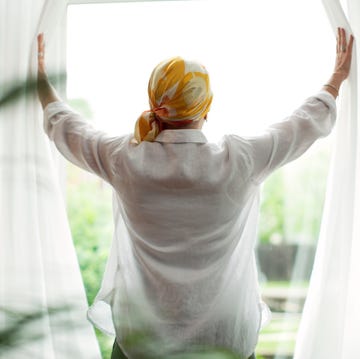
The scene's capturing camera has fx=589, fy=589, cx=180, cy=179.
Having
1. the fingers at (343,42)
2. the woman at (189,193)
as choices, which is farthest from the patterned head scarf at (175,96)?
the fingers at (343,42)

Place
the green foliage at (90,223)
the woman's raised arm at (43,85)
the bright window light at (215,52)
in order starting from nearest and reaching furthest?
the woman's raised arm at (43,85) → the bright window light at (215,52) → the green foliage at (90,223)

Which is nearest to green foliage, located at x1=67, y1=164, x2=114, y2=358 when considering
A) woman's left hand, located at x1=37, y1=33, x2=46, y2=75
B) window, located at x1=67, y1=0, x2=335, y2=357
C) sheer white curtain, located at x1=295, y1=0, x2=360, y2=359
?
window, located at x1=67, y1=0, x2=335, y2=357

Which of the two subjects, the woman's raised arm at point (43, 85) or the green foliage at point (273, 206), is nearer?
the woman's raised arm at point (43, 85)

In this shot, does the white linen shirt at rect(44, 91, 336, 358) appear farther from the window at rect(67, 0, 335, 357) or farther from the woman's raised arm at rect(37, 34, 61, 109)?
the window at rect(67, 0, 335, 357)

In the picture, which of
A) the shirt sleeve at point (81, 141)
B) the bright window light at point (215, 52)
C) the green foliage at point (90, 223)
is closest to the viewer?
the shirt sleeve at point (81, 141)

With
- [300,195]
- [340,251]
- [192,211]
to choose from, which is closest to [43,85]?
[192,211]

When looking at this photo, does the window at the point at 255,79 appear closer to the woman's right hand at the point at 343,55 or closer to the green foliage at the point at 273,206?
the green foliage at the point at 273,206

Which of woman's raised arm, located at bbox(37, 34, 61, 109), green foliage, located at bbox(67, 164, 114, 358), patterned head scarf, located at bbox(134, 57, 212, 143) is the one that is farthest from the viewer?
green foliage, located at bbox(67, 164, 114, 358)

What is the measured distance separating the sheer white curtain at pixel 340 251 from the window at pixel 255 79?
0.40ft

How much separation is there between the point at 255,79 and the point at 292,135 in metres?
0.35

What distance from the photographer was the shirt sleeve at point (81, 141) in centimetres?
142

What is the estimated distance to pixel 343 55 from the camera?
4.80ft

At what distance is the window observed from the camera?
1.64 metres

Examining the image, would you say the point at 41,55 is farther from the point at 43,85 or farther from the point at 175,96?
the point at 175,96
